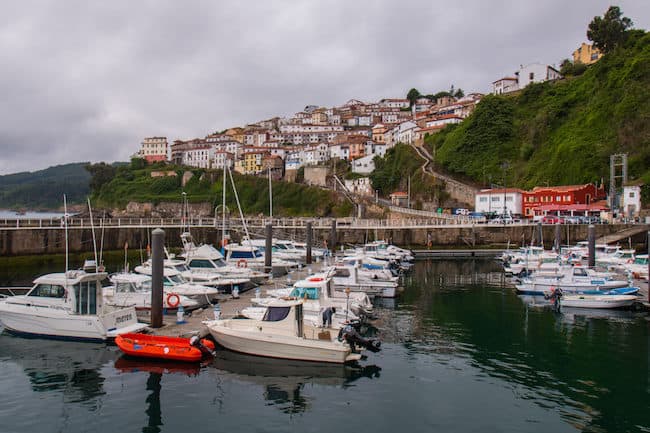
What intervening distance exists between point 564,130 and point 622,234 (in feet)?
119

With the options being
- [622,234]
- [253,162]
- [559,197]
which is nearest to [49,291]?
[622,234]

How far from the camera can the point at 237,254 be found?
144 feet

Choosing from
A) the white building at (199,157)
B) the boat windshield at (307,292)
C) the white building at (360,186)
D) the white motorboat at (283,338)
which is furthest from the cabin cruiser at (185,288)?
the white building at (199,157)

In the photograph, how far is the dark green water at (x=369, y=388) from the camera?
580 inches

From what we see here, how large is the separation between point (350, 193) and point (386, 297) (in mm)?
78801

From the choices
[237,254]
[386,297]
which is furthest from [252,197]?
[386,297]

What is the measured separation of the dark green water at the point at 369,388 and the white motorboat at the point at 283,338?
0.46 meters

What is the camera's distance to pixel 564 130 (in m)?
90.4

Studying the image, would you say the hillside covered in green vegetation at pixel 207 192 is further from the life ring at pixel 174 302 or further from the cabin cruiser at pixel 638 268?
the life ring at pixel 174 302

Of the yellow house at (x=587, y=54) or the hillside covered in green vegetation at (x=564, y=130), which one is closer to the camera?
the hillside covered in green vegetation at (x=564, y=130)

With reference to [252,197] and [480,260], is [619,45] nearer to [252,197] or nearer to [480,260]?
[480,260]

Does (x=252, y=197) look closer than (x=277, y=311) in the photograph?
No

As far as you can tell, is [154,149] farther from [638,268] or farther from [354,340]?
[354,340]

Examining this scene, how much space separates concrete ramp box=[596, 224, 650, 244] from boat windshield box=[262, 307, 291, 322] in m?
51.2
